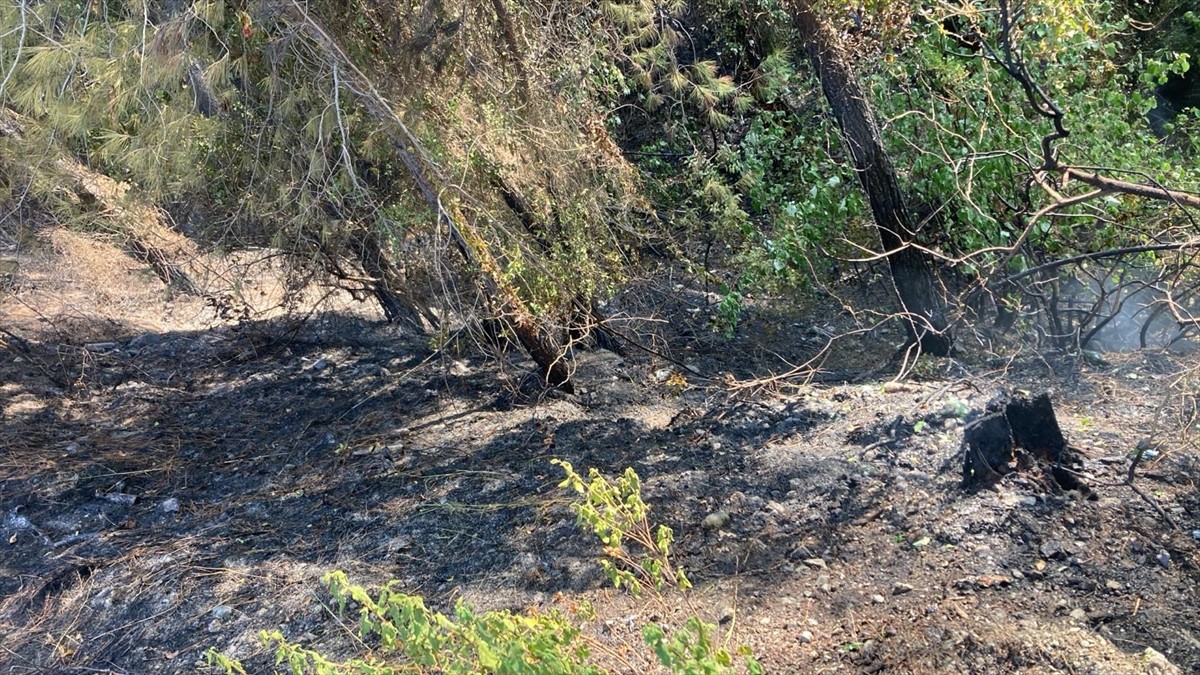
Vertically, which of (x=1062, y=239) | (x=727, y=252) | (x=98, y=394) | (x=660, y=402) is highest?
(x=1062, y=239)

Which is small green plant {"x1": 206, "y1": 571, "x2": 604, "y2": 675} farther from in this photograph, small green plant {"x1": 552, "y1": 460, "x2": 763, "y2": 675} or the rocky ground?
the rocky ground

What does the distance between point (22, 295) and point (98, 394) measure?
171 centimetres

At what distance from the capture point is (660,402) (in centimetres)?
534

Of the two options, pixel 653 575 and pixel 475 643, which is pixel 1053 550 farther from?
pixel 475 643

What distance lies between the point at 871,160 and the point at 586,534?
2.75 m

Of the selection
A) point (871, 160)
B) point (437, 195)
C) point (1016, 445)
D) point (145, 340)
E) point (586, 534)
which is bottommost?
point (145, 340)

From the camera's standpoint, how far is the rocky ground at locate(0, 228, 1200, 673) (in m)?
3.28

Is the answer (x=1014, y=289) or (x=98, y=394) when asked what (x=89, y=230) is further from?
(x=1014, y=289)

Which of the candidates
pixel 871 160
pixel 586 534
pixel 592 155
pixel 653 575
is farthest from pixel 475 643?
pixel 871 160

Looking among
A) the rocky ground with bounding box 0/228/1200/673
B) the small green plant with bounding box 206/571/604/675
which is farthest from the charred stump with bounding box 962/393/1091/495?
the small green plant with bounding box 206/571/604/675

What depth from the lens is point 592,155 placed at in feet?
18.2

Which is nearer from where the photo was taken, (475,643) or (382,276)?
(475,643)

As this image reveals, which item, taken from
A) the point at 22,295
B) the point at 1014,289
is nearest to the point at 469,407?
the point at 1014,289

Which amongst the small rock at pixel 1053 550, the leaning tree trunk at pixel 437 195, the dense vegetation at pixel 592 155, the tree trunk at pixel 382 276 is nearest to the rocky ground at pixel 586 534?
the small rock at pixel 1053 550
